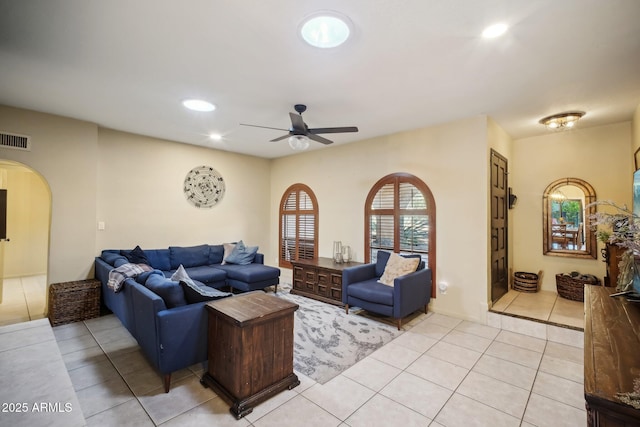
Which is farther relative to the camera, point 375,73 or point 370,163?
point 370,163

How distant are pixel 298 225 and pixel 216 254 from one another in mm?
1773

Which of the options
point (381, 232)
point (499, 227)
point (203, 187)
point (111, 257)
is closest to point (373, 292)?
point (381, 232)

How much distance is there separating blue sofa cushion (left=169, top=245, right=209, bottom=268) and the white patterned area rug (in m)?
2.23

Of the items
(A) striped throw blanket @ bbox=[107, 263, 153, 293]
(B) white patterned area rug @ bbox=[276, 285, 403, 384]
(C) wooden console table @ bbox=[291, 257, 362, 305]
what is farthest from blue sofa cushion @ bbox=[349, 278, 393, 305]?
(A) striped throw blanket @ bbox=[107, 263, 153, 293]

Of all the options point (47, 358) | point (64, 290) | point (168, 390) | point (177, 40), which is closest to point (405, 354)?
point (168, 390)

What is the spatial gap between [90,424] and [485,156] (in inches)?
186

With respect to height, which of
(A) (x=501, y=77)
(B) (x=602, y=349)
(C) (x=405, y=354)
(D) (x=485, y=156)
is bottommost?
(C) (x=405, y=354)

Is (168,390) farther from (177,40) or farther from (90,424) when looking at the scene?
(177,40)

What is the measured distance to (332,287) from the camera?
464 centimetres

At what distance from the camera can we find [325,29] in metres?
2.09

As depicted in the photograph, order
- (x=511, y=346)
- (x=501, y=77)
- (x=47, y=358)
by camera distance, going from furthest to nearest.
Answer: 1. (x=511, y=346)
2. (x=501, y=77)
3. (x=47, y=358)

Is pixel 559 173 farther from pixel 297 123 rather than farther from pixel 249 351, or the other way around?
pixel 249 351

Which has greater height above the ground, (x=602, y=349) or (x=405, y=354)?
(x=602, y=349)

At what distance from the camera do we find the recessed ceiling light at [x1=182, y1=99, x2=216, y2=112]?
11.3ft
